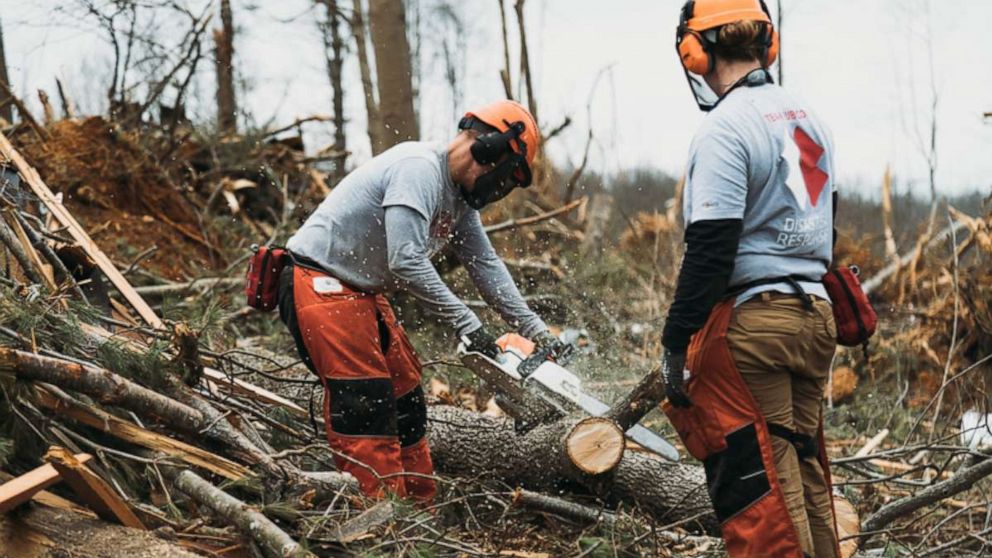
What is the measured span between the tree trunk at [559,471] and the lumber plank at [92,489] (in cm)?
147

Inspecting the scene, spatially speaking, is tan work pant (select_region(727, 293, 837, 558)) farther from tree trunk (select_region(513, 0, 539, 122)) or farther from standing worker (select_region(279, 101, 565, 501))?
tree trunk (select_region(513, 0, 539, 122))

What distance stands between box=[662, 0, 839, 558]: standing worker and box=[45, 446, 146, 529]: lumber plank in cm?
189

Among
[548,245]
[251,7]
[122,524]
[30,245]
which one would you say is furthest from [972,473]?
[251,7]

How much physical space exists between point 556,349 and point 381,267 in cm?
82

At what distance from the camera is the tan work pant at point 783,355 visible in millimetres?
2947

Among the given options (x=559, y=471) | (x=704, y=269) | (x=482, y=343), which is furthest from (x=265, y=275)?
(x=704, y=269)

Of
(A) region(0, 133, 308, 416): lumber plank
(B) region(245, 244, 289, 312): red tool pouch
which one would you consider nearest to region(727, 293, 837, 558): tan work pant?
(B) region(245, 244, 289, 312): red tool pouch

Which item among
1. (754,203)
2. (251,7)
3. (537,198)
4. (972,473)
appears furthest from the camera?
(537,198)

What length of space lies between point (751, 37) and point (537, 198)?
742 centimetres

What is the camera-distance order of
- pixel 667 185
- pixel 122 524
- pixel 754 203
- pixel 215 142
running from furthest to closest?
pixel 667 185 → pixel 215 142 → pixel 122 524 → pixel 754 203

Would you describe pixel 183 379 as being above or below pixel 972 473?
above

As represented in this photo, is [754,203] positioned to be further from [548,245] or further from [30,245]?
[548,245]

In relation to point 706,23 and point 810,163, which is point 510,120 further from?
point 810,163

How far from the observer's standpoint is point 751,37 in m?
3.05
